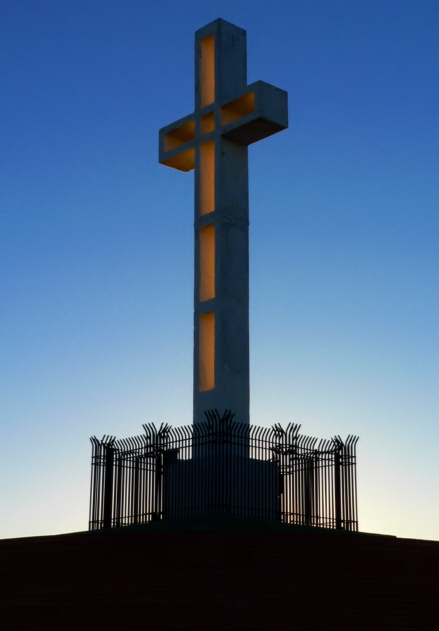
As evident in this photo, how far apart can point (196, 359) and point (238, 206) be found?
126 inches

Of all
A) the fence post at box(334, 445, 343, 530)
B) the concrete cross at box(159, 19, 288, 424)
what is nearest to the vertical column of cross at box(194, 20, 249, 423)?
the concrete cross at box(159, 19, 288, 424)

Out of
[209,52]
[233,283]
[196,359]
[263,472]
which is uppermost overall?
[209,52]

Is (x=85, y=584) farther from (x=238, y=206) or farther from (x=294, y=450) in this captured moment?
(x=238, y=206)

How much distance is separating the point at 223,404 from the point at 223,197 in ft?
13.7

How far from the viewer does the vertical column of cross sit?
19875 mm

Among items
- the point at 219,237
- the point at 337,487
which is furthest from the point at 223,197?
the point at 337,487

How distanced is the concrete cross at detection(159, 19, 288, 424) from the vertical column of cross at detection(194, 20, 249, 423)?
19 mm

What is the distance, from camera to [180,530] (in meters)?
15.4

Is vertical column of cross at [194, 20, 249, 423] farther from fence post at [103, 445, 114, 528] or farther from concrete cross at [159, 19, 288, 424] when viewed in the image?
fence post at [103, 445, 114, 528]

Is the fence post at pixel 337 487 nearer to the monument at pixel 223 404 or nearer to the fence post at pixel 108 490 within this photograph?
the monument at pixel 223 404

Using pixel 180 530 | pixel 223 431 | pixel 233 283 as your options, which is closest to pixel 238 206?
pixel 233 283

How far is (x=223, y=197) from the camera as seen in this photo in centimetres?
2056

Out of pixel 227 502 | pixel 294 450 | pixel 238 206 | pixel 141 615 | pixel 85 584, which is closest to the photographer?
pixel 141 615

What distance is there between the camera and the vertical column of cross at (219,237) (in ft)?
65.2
